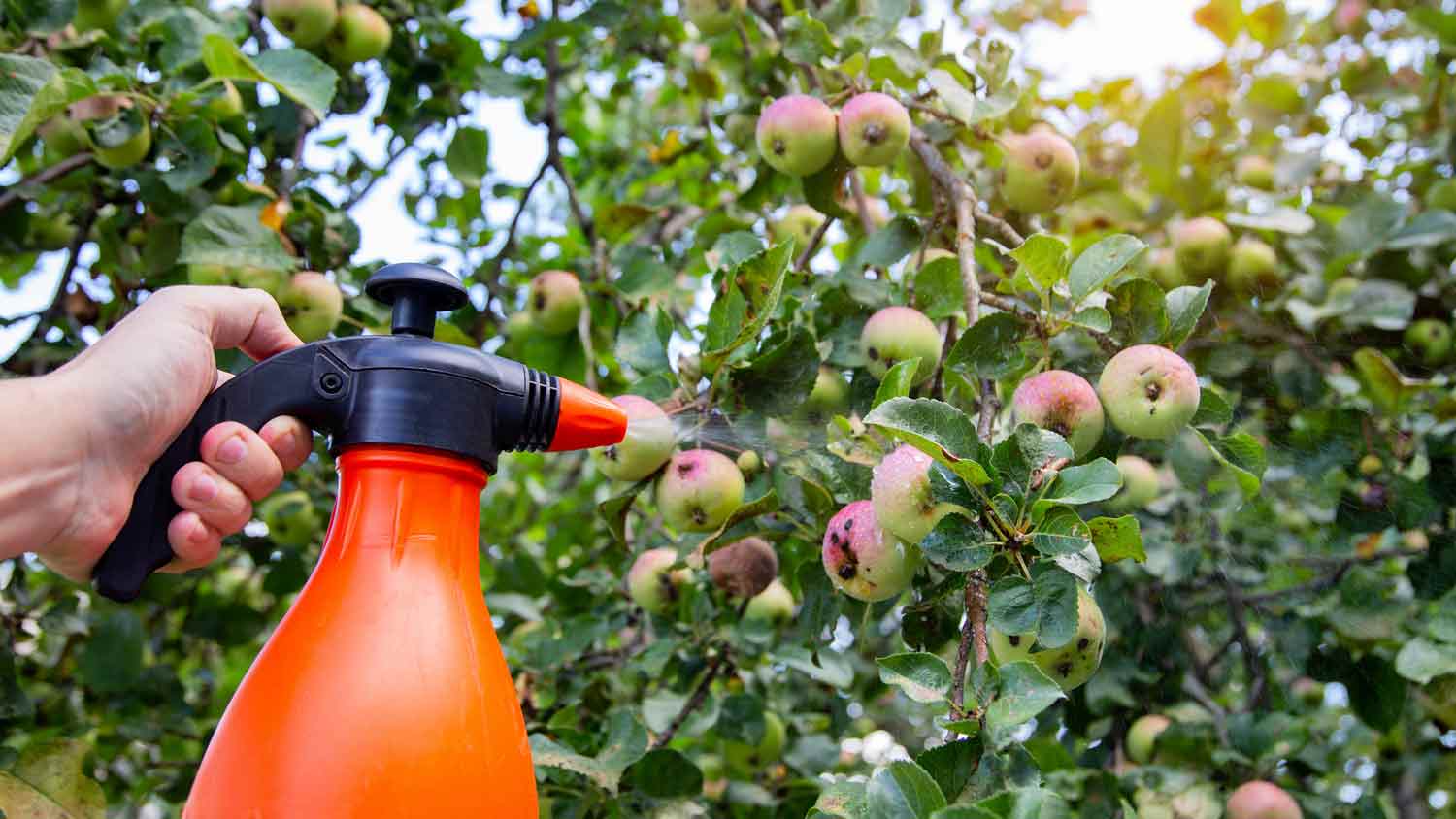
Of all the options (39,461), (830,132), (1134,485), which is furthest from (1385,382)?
(39,461)

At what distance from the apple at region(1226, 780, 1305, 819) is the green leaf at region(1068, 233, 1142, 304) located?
91cm

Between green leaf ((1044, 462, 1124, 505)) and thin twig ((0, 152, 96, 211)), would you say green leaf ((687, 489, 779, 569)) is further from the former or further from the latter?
thin twig ((0, 152, 96, 211))

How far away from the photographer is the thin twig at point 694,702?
146cm

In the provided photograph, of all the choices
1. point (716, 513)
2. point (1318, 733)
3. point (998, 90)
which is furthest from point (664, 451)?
point (1318, 733)

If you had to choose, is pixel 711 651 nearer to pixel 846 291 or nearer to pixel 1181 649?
pixel 846 291

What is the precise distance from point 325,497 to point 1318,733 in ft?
6.28

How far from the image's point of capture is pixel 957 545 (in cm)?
87

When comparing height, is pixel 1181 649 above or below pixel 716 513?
below

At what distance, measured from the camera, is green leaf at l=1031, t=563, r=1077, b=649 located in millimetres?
851

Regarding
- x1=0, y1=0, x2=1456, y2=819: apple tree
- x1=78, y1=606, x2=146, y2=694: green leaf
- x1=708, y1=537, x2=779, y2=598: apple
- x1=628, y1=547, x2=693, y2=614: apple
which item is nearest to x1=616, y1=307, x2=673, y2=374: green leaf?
x1=0, y1=0, x2=1456, y2=819: apple tree

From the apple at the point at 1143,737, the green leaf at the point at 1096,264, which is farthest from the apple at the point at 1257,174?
the green leaf at the point at 1096,264

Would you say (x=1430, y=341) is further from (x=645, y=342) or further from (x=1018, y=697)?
(x=1018, y=697)

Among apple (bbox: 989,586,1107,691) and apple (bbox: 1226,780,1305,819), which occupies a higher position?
apple (bbox: 989,586,1107,691)

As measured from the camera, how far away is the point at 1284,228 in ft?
6.40
